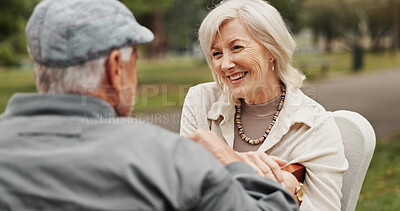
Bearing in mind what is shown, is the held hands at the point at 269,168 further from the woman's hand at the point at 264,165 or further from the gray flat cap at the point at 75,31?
the gray flat cap at the point at 75,31

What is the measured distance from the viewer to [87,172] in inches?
46.5

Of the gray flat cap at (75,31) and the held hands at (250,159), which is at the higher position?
the gray flat cap at (75,31)

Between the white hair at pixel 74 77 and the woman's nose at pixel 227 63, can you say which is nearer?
the white hair at pixel 74 77

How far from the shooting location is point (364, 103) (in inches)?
471

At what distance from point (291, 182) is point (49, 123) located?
1.14 m

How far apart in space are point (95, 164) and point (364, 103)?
1180cm

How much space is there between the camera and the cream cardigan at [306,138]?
6.89 feet

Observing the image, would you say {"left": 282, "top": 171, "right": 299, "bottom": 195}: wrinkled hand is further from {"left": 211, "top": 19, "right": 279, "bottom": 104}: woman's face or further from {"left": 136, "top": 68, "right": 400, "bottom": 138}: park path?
{"left": 136, "top": 68, "right": 400, "bottom": 138}: park path

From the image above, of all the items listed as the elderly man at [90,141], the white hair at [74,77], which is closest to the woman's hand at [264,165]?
the elderly man at [90,141]

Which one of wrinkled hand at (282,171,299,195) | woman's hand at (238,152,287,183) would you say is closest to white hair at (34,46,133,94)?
woman's hand at (238,152,287,183)

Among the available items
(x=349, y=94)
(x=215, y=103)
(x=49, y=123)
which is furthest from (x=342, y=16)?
(x=49, y=123)

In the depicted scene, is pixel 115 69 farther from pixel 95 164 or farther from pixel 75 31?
pixel 95 164

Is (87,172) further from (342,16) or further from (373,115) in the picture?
(342,16)

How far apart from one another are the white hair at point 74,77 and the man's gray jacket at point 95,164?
36 millimetres
